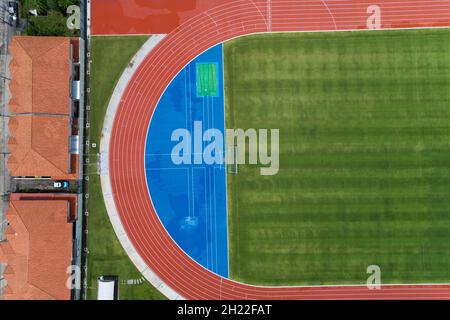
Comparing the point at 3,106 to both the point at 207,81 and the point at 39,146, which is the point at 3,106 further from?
the point at 207,81

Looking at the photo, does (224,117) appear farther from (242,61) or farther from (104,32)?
(104,32)

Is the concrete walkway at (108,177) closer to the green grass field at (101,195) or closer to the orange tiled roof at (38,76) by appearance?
the green grass field at (101,195)

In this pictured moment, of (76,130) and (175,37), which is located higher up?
(175,37)

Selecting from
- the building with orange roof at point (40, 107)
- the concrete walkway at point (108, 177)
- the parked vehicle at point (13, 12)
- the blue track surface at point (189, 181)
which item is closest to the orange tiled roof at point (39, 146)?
the building with orange roof at point (40, 107)

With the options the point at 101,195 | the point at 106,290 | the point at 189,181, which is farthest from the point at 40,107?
the point at 106,290

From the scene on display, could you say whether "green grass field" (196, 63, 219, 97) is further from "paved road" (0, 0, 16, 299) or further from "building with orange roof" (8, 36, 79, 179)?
"paved road" (0, 0, 16, 299)

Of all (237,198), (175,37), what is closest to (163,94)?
(175,37)
